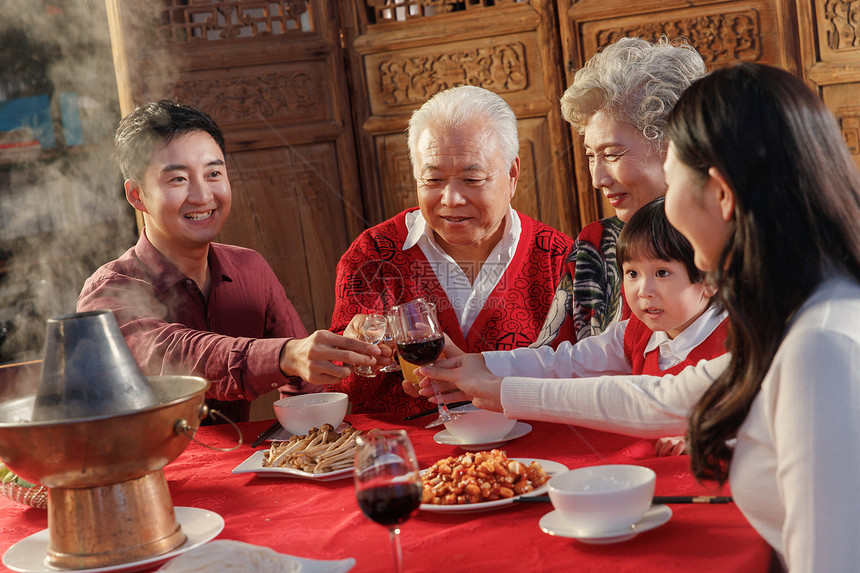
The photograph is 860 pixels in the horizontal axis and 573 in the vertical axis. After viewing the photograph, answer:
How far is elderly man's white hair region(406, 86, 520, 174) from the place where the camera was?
242 centimetres

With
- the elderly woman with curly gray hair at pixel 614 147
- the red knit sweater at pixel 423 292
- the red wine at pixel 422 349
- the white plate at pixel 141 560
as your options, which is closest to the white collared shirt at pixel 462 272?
the red knit sweater at pixel 423 292

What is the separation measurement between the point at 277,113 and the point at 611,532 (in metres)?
2.70

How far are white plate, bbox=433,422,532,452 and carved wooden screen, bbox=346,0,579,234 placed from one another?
1.66 metres

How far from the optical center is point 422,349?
1.75m

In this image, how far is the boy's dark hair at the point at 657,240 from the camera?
73.6 inches

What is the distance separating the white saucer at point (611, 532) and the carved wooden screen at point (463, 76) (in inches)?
85.6

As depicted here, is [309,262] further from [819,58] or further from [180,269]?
[819,58]

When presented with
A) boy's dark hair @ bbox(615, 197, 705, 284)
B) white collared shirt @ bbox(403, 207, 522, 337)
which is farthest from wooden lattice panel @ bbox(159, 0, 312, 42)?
boy's dark hair @ bbox(615, 197, 705, 284)

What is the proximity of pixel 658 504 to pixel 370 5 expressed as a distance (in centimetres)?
271

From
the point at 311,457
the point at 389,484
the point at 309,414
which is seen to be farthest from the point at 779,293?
the point at 309,414

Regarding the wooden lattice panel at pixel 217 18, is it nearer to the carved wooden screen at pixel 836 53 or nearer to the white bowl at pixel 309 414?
the carved wooden screen at pixel 836 53

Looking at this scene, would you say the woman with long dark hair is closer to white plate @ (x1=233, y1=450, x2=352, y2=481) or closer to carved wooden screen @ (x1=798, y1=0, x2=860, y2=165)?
white plate @ (x1=233, y1=450, x2=352, y2=481)

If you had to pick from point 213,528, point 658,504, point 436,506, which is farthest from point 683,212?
point 213,528

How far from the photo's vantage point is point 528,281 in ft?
8.36
